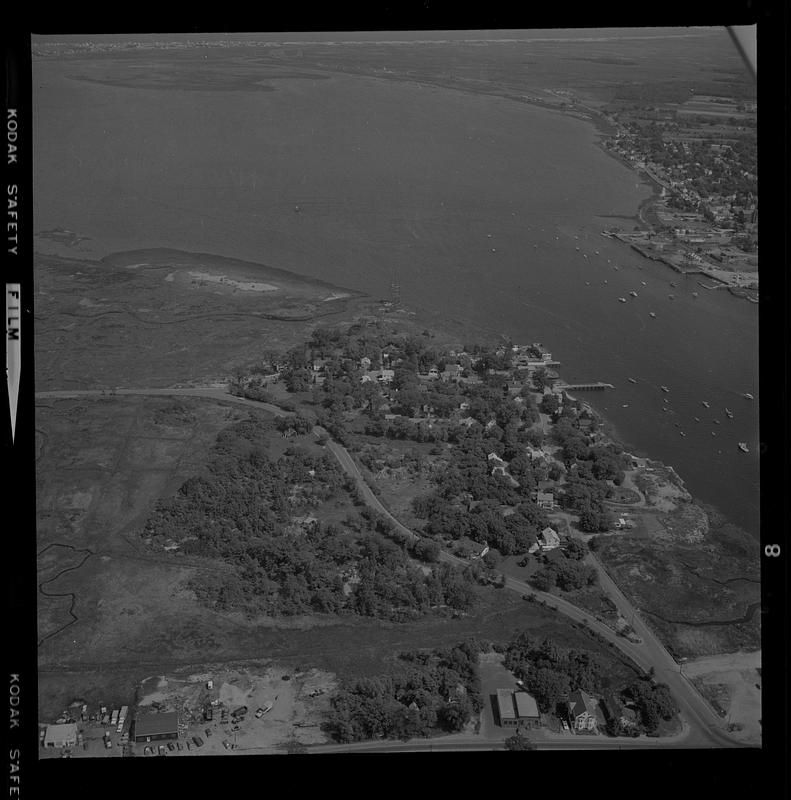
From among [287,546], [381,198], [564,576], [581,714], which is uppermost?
[381,198]

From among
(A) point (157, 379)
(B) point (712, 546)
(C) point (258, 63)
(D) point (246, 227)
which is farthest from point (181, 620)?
(C) point (258, 63)

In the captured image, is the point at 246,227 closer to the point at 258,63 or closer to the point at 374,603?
the point at 258,63

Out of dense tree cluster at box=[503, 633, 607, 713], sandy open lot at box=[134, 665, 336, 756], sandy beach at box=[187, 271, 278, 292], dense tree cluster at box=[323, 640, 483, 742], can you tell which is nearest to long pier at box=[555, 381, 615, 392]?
dense tree cluster at box=[503, 633, 607, 713]

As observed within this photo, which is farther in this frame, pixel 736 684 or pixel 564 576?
pixel 564 576

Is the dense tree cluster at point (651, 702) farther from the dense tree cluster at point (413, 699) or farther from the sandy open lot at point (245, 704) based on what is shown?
the sandy open lot at point (245, 704)

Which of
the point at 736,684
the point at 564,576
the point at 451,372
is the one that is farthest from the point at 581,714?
the point at 451,372

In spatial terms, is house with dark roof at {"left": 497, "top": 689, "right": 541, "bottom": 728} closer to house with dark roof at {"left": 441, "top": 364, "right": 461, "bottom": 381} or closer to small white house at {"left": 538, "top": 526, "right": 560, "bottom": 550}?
small white house at {"left": 538, "top": 526, "right": 560, "bottom": 550}

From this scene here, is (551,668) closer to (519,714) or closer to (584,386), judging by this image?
(519,714)
